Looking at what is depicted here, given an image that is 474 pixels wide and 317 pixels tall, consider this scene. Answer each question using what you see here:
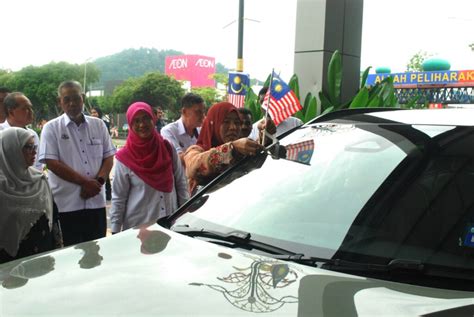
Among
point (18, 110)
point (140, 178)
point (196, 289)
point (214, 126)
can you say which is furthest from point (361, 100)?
point (196, 289)

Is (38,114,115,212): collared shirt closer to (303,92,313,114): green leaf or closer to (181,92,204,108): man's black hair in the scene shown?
(181,92,204,108): man's black hair

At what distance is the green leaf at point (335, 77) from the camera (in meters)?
7.14

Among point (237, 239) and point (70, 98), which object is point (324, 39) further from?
point (237, 239)

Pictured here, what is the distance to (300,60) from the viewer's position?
7.84 meters

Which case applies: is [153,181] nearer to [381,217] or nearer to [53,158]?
[53,158]

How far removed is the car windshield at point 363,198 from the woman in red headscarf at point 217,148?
41 cm

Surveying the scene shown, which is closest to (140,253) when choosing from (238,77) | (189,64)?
(238,77)

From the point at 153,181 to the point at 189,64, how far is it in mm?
95065

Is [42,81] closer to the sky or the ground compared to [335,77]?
closer to the sky

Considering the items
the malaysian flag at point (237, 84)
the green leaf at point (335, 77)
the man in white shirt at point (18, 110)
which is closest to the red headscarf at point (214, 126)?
the man in white shirt at point (18, 110)

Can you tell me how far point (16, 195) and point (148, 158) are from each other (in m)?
0.91

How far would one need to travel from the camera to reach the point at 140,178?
3535 mm

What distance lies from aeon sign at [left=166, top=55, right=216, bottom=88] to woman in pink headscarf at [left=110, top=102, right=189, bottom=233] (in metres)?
93.3

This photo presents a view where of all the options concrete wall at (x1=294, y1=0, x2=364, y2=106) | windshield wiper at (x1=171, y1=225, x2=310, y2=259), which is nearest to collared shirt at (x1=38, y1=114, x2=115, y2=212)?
windshield wiper at (x1=171, y1=225, x2=310, y2=259)
